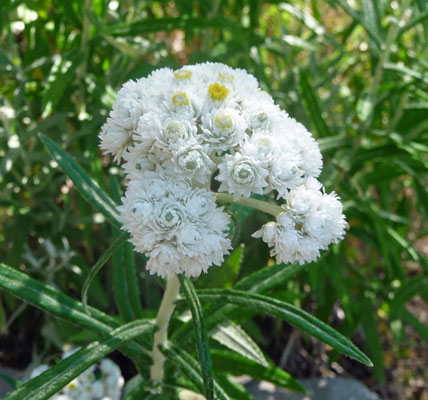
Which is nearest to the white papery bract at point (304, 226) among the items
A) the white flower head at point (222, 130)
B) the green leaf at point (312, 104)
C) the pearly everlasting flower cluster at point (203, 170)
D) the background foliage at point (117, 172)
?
the pearly everlasting flower cluster at point (203, 170)

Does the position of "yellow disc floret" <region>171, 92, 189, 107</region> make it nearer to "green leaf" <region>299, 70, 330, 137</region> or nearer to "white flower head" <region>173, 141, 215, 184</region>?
"white flower head" <region>173, 141, 215, 184</region>

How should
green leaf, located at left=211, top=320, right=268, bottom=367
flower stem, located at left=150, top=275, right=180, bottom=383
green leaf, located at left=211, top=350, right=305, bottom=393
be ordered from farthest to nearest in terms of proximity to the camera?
green leaf, located at left=211, top=350, right=305, bottom=393, green leaf, located at left=211, top=320, right=268, bottom=367, flower stem, located at left=150, top=275, right=180, bottom=383

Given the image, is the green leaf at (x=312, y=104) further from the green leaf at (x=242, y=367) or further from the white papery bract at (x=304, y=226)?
the white papery bract at (x=304, y=226)

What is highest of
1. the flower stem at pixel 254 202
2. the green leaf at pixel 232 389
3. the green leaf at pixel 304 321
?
the flower stem at pixel 254 202

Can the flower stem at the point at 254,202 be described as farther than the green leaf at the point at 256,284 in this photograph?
No

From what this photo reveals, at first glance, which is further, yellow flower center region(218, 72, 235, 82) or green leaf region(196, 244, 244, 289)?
green leaf region(196, 244, 244, 289)

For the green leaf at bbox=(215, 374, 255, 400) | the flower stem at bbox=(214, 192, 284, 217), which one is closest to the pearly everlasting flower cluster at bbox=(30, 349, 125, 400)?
the green leaf at bbox=(215, 374, 255, 400)

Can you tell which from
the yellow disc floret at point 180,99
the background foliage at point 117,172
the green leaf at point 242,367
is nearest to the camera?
the yellow disc floret at point 180,99

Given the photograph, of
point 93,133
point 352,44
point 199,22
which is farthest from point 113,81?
point 352,44
